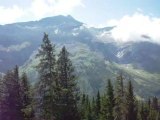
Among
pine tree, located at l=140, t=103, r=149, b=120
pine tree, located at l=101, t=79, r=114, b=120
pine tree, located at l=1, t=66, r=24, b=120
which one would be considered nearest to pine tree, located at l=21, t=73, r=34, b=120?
pine tree, located at l=1, t=66, r=24, b=120

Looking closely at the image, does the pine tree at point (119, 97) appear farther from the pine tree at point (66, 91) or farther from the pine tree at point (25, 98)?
the pine tree at point (66, 91)

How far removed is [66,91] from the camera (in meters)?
43.5

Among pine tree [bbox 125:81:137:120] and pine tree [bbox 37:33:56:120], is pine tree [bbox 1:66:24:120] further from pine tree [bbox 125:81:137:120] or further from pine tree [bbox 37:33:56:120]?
pine tree [bbox 125:81:137:120]

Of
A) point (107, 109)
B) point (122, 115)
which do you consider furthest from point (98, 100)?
point (107, 109)

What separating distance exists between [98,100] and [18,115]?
53862mm

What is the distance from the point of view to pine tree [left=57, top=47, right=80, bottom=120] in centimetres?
4384

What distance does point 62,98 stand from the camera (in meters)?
44.4

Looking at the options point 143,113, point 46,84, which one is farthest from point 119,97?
point 143,113

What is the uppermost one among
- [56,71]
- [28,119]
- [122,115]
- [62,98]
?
[56,71]

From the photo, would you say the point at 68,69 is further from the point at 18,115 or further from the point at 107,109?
the point at 107,109

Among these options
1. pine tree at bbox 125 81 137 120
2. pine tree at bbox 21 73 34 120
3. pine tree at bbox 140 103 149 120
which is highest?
pine tree at bbox 21 73 34 120

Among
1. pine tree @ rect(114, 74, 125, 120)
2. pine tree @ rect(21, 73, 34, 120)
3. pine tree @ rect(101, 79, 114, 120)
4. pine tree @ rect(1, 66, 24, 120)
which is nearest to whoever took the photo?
pine tree @ rect(1, 66, 24, 120)

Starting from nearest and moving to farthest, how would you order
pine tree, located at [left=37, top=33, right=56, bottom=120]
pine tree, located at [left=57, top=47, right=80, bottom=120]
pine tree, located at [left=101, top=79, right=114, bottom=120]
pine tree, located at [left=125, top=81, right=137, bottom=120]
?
pine tree, located at [left=37, top=33, right=56, bottom=120] < pine tree, located at [left=57, top=47, right=80, bottom=120] < pine tree, located at [left=101, top=79, right=114, bottom=120] < pine tree, located at [left=125, top=81, right=137, bottom=120]

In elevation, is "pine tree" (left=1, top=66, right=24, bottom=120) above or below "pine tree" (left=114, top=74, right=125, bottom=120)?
above
